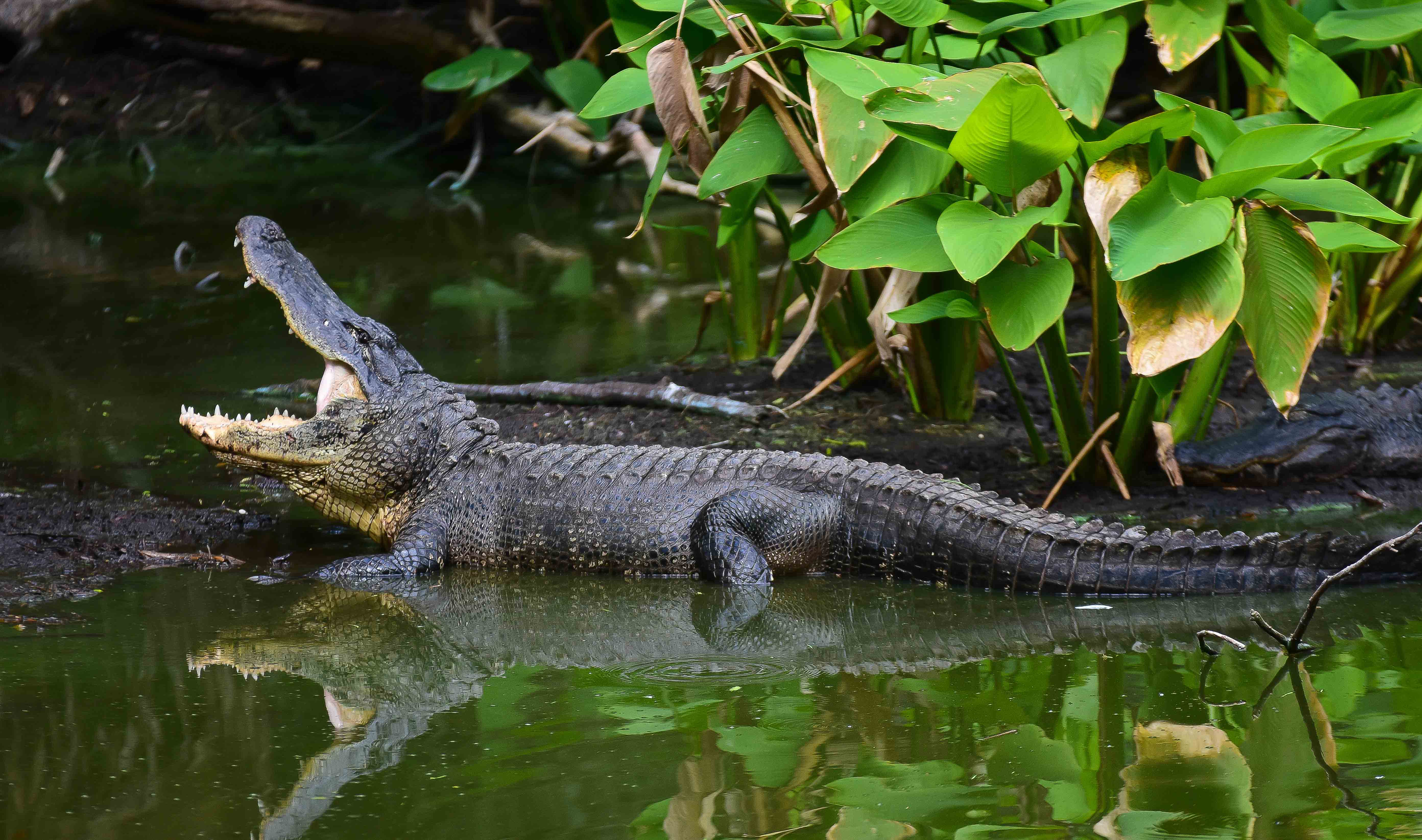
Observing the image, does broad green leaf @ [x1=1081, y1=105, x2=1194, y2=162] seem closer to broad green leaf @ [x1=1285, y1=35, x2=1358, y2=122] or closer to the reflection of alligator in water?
broad green leaf @ [x1=1285, y1=35, x2=1358, y2=122]

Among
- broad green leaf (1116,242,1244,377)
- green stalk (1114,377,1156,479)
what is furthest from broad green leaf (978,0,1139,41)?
green stalk (1114,377,1156,479)

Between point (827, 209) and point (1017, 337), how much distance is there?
107cm

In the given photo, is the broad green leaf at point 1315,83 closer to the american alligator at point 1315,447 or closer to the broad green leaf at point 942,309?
the american alligator at point 1315,447

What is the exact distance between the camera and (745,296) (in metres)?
5.66

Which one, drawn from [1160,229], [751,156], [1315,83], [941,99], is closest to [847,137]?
[941,99]

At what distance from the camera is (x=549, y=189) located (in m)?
11.3

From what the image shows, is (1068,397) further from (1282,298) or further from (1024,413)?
(1282,298)

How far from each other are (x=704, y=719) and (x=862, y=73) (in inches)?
74.0

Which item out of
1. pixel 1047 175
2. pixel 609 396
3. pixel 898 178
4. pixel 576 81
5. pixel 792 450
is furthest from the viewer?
pixel 576 81

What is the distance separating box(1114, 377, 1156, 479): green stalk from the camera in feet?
12.9

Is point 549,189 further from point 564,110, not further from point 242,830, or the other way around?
point 242,830

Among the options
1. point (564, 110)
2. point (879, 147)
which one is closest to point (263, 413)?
point (879, 147)

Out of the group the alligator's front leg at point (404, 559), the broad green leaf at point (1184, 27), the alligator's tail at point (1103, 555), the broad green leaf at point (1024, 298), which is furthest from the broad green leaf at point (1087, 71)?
the alligator's front leg at point (404, 559)

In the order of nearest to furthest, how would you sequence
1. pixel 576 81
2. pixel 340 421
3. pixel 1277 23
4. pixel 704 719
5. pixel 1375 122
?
1. pixel 704 719
2. pixel 1375 122
3. pixel 1277 23
4. pixel 340 421
5. pixel 576 81
